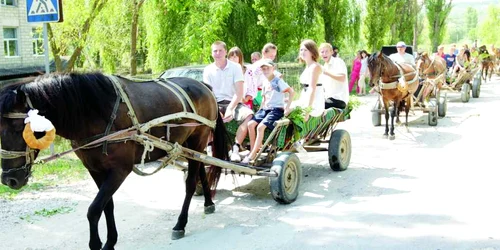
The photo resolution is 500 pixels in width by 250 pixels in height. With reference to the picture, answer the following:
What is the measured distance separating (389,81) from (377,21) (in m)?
16.4

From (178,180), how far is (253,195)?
150 cm

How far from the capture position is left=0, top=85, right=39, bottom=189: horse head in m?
4.21

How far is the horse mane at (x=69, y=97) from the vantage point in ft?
14.3

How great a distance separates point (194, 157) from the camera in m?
5.78

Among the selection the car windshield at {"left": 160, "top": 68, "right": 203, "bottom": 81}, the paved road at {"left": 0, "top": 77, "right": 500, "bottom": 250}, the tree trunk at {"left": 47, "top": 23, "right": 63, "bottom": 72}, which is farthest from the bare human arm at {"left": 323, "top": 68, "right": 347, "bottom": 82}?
the tree trunk at {"left": 47, "top": 23, "right": 63, "bottom": 72}

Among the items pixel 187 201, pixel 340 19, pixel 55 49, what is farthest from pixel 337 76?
pixel 340 19

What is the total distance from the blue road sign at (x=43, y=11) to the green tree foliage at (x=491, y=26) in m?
53.6

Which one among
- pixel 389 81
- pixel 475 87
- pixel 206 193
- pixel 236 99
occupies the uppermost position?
pixel 389 81

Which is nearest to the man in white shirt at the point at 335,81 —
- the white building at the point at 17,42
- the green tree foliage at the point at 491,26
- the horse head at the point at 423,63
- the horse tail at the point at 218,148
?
the horse tail at the point at 218,148

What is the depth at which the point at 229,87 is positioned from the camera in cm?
724

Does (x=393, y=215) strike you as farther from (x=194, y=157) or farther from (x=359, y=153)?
(x=359, y=153)

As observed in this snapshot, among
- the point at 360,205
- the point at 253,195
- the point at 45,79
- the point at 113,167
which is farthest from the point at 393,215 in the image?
the point at 45,79

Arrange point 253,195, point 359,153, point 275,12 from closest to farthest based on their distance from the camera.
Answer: point 253,195, point 359,153, point 275,12

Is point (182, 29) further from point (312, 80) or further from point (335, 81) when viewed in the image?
point (312, 80)
